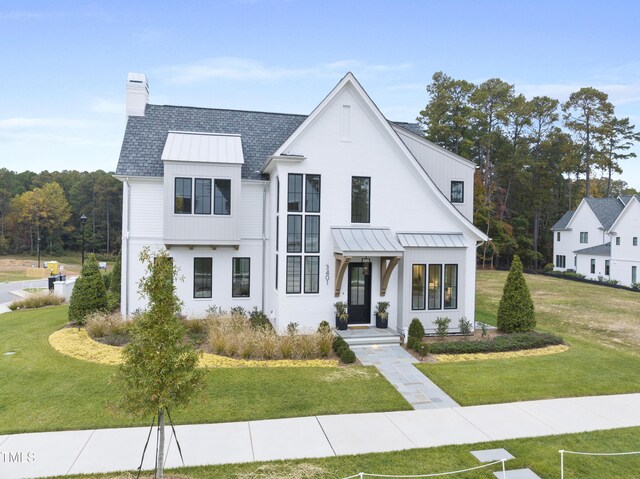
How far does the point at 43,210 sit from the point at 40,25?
5832 centimetres

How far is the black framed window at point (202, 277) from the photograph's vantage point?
656 inches

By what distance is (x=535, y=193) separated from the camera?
4962 cm

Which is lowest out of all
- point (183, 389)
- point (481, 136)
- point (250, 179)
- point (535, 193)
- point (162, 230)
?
point (183, 389)

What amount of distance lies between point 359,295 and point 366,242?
2.22 meters

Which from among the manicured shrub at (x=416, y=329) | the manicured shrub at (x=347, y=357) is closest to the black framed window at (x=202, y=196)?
the manicured shrub at (x=347, y=357)

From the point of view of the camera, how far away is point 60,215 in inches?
2589

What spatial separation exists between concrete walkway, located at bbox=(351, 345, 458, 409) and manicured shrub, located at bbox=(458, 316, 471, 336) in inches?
121

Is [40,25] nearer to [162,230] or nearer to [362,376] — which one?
[162,230]

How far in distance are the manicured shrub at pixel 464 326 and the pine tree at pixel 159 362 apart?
11.8 meters

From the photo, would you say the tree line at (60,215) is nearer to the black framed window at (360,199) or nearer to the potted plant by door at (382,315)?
the black framed window at (360,199)

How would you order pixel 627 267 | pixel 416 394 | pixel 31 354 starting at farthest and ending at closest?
pixel 627 267 < pixel 31 354 < pixel 416 394

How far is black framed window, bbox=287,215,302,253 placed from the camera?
14734mm

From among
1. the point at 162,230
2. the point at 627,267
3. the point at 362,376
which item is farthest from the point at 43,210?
the point at 627,267

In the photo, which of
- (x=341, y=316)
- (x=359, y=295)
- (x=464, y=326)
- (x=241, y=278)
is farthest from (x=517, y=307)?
(x=241, y=278)
